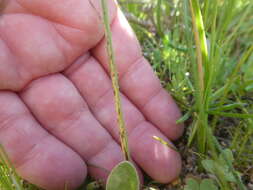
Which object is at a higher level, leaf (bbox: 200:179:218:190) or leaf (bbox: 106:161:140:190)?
leaf (bbox: 106:161:140:190)

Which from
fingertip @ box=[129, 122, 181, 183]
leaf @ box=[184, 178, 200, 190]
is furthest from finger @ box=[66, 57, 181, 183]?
leaf @ box=[184, 178, 200, 190]

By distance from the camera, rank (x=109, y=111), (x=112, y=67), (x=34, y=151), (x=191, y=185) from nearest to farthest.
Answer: (x=112, y=67)
(x=191, y=185)
(x=34, y=151)
(x=109, y=111)

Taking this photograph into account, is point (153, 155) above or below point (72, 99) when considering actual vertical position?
below

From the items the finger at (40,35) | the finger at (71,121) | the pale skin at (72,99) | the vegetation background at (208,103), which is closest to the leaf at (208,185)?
the vegetation background at (208,103)

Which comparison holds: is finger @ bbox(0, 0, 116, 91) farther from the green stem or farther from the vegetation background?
the green stem

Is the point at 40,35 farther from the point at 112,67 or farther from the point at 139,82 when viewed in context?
the point at 112,67

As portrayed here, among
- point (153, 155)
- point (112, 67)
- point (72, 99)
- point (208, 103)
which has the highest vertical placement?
point (112, 67)

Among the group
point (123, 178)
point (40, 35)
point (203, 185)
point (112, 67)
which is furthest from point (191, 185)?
point (40, 35)

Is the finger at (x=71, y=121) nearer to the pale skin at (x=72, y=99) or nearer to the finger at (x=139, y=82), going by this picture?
the pale skin at (x=72, y=99)
